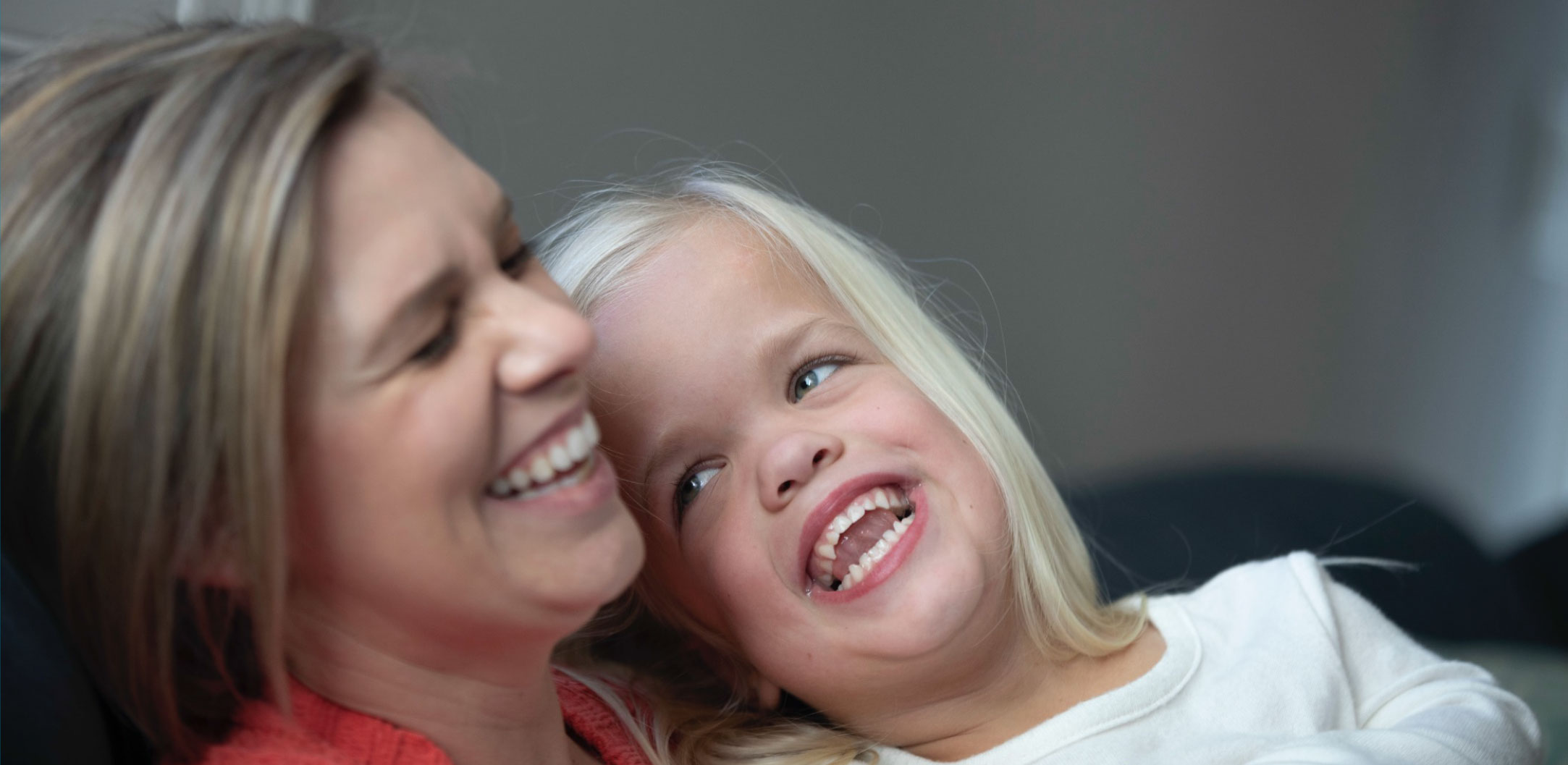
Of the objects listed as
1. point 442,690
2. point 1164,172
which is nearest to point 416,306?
point 442,690

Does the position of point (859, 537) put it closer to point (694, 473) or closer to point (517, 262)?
point (694, 473)

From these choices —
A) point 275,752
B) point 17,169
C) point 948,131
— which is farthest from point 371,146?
point 948,131

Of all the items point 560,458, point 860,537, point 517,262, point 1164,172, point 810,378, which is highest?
point 517,262

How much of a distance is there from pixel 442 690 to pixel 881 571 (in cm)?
41

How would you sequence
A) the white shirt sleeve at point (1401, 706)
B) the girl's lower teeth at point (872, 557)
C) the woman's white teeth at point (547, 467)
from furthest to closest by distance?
the girl's lower teeth at point (872, 557) < the white shirt sleeve at point (1401, 706) < the woman's white teeth at point (547, 467)

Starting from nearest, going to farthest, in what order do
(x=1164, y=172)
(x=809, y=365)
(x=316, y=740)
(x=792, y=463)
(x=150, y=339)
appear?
(x=150, y=339)
(x=316, y=740)
(x=792, y=463)
(x=809, y=365)
(x=1164, y=172)

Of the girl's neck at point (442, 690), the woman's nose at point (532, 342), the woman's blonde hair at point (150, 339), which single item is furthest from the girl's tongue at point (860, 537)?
the woman's blonde hair at point (150, 339)

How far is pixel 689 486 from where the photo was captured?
116 cm

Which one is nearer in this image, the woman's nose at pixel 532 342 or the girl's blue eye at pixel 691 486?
the woman's nose at pixel 532 342

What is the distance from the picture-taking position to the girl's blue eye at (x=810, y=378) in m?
Result: 1.17

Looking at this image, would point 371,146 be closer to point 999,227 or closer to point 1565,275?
point 999,227

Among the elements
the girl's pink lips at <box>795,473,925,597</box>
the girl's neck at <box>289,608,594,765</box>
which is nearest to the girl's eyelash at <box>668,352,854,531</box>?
the girl's pink lips at <box>795,473,925,597</box>

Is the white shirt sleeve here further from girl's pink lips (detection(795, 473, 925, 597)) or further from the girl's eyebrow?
the girl's eyebrow

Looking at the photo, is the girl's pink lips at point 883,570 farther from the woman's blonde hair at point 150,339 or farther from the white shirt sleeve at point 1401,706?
the woman's blonde hair at point 150,339
